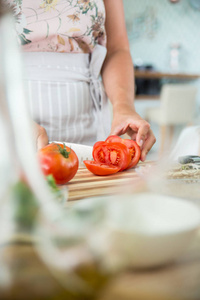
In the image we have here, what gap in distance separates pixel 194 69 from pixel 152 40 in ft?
2.55

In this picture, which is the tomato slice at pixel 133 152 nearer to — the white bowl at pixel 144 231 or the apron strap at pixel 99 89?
the apron strap at pixel 99 89

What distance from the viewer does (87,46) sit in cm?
111

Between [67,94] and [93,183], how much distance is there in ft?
1.43

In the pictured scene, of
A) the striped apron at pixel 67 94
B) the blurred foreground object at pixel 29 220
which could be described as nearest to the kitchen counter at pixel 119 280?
the blurred foreground object at pixel 29 220

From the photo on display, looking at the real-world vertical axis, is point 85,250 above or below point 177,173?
above

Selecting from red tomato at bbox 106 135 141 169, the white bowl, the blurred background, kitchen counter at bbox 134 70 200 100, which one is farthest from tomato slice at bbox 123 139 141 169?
the blurred background

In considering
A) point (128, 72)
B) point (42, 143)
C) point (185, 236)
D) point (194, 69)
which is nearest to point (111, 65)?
point (128, 72)

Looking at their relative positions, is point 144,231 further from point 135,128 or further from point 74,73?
point 74,73

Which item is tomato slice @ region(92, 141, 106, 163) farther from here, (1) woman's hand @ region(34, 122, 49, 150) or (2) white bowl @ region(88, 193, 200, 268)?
(2) white bowl @ region(88, 193, 200, 268)

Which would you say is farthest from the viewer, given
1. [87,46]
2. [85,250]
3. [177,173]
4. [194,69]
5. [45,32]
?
[194,69]

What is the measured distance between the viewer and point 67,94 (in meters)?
1.06

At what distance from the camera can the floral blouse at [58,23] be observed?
983mm

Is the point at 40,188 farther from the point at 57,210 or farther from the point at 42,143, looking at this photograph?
the point at 42,143

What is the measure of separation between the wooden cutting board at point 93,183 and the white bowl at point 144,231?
235mm
